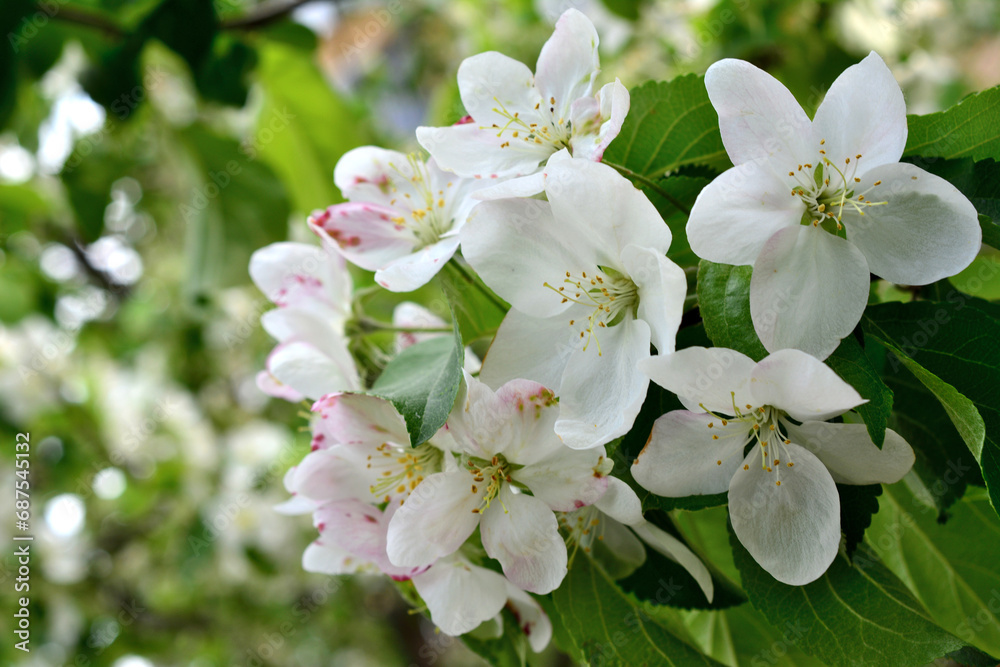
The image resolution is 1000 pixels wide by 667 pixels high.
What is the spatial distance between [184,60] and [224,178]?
26cm

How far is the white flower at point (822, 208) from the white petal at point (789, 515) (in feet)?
0.20

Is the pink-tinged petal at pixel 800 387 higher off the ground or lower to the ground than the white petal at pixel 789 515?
higher

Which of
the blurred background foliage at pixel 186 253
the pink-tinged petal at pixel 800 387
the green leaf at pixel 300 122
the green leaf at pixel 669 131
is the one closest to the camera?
the pink-tinged petal at pixel 800 387

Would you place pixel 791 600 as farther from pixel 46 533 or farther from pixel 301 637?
pixel 301 637

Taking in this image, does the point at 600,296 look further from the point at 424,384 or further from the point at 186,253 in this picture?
the point at 186,253

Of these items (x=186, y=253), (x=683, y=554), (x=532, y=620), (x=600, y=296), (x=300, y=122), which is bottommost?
(x=186, y=253)

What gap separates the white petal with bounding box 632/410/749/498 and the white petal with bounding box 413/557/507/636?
0.12 metres

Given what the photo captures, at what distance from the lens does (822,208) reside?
Answer: 0.34 metres

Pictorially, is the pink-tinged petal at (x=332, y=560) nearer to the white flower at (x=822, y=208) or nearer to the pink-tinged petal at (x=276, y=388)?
the pink-tinged petal at (x=276, y=388)

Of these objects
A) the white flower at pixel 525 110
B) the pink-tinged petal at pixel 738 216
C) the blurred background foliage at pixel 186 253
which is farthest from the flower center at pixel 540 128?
the blurred background foliage at pixel 186 253

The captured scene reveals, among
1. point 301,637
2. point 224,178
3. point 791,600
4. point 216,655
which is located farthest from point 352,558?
point 301,637

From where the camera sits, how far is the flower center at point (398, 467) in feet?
1.34

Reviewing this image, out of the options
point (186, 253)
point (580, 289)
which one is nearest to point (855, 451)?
point (580, 289)

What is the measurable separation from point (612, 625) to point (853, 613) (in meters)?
0.12
